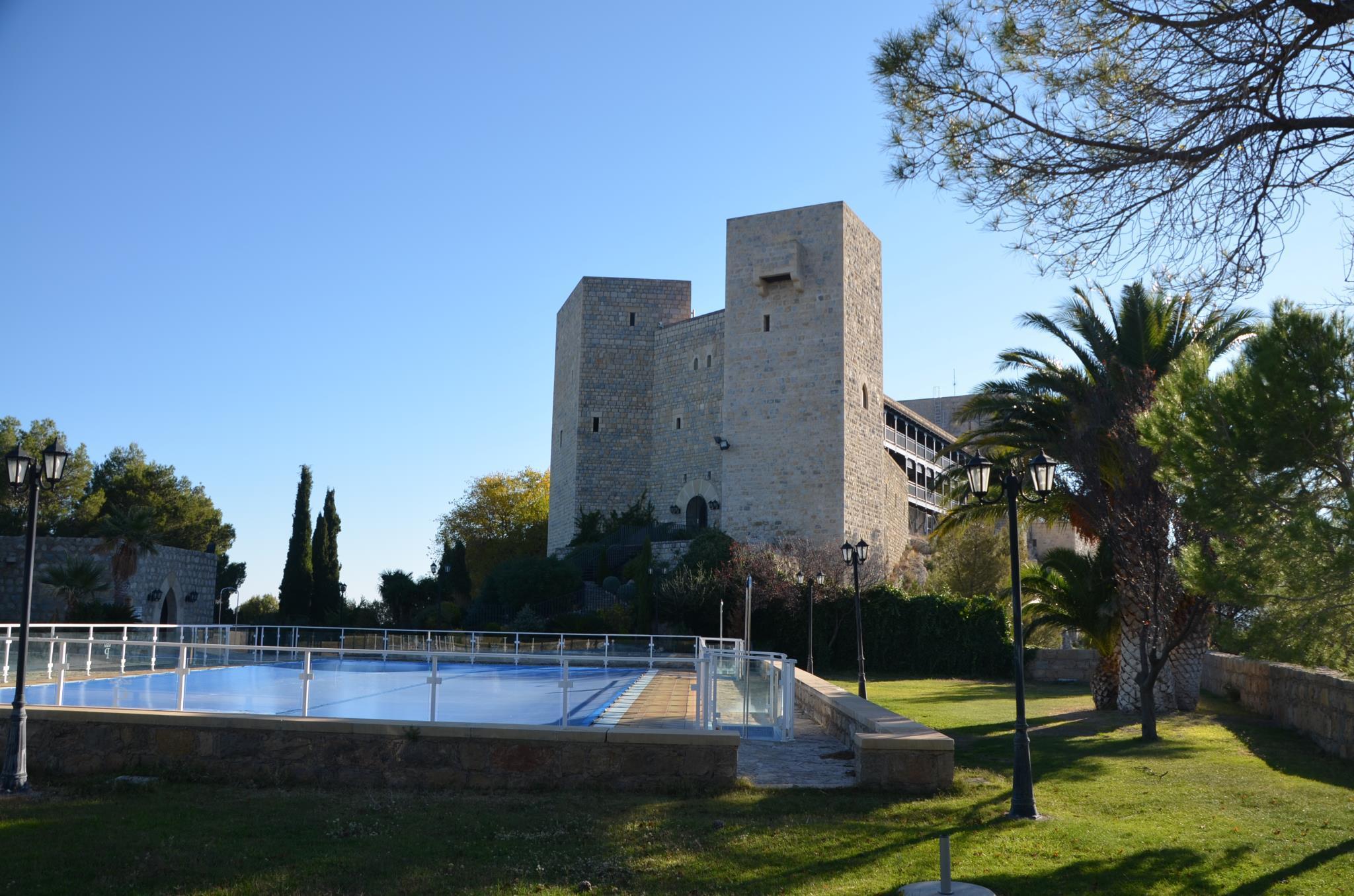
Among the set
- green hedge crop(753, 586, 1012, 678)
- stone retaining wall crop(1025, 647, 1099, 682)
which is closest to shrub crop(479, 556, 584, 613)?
green hedge crop(753, 586, 1012, 678)

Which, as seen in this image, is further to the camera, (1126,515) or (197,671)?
(1126,515)

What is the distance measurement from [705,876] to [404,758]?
3.36m

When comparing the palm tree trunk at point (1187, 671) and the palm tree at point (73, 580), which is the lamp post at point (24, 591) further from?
the palm tree at point (73, 580)

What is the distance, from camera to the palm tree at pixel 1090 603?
15.9 meters

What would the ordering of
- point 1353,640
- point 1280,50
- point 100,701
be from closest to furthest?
point 1280,50
point 1353,640
point 100,701

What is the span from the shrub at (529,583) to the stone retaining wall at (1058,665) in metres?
13.7

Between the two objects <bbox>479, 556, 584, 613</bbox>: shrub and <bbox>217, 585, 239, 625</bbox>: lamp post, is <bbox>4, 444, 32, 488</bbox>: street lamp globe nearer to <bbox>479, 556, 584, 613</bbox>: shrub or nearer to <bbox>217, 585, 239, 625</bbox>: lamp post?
<bbox>479, 556, 584, 613</bbox>: shrub

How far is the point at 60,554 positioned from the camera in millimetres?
29156

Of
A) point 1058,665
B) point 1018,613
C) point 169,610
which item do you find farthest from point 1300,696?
point 169,610

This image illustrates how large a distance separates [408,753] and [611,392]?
1330 inches

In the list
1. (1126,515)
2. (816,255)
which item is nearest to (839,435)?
(816,255)

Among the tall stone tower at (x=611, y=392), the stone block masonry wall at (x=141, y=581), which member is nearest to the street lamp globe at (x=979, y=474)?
the stone block masonry wall at (x=141, y=581)

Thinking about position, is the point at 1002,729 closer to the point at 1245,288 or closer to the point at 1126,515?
the point at 1126,515

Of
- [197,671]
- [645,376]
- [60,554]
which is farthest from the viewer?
[645,376]
